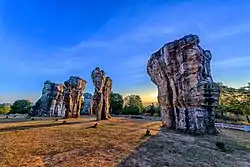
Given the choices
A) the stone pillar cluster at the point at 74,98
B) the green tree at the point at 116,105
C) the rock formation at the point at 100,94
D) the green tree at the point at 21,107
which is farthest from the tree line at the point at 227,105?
the green tree at the point at 21,107

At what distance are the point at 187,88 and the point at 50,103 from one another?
2083 inches

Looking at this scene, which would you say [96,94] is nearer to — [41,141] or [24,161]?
[41,141]

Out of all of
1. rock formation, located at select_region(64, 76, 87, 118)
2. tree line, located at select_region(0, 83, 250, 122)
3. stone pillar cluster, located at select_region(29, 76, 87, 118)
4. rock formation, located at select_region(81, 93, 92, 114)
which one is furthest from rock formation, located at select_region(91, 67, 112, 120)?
rock formation, located at select_region(81, 93, 92, 114)

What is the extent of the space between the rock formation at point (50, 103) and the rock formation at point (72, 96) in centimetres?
1725

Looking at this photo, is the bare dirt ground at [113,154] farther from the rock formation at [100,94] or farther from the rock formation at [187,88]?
the rock formation at [100,94]

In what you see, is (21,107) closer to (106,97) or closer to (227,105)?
(106,97)

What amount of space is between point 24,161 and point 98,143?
21.2ft

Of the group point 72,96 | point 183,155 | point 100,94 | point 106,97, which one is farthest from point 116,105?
point 183,155

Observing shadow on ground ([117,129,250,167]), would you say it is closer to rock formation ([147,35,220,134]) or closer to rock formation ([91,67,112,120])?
rock formation ([147,35,220,134])

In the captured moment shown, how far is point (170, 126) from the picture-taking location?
2883cm

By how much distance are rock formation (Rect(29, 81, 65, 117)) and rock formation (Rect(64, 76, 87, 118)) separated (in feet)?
56.6

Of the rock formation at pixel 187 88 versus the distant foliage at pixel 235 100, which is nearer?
the rock formation at pixel 187 88

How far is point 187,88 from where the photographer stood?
1045 inches

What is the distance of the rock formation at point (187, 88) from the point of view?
25.0 m
